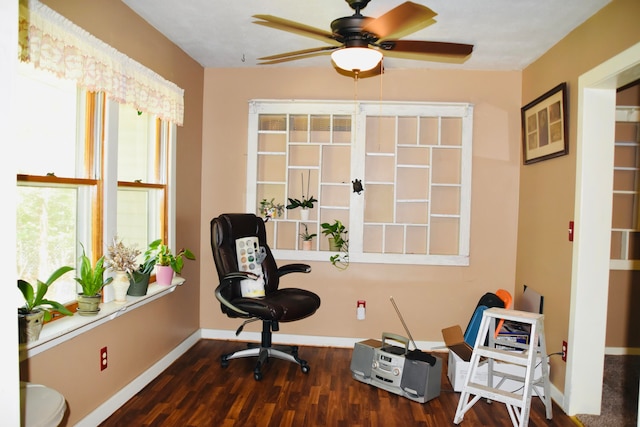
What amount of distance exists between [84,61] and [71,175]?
0.60 metres

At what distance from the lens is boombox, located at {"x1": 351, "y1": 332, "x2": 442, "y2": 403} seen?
2914 mm

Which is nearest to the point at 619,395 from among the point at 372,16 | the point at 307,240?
the point at 307,240

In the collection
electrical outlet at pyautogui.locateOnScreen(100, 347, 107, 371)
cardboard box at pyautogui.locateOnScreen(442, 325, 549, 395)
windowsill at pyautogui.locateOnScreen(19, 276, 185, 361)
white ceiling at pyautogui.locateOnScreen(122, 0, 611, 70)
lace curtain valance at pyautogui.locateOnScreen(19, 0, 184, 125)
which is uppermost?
white ceiling at pyautogui.locateOnScreen(122, 0, 611, 70)

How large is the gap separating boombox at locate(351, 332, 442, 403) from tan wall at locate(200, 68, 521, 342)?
2.69 ft

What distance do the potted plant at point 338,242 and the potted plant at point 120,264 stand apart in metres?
1.71

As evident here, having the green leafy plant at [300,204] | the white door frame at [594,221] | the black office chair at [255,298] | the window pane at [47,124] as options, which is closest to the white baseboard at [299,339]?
the black office chair at [255,298]

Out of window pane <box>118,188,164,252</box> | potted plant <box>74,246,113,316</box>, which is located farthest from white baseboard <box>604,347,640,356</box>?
potted plant <box>74,246,113,316</box>

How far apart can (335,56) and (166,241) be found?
203 cm

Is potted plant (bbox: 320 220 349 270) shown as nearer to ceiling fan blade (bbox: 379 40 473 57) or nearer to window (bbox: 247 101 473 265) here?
window (bbox: 247 101 473 265)

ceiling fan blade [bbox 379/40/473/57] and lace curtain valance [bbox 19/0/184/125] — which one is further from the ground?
ceiling fan blade [bbox 379/40/473/57]

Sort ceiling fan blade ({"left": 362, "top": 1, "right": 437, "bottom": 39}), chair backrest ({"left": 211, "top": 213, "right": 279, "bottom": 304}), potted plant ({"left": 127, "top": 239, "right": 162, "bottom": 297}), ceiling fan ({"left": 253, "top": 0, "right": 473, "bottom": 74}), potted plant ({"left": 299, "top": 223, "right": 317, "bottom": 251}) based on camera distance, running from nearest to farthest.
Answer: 1. ceiling fan blade ({"left": 362, "top": 1, "right": 437, "bottom": 39})
2. ceiling fan ({"left": 253, "top": 0, "right": 473, "bottom": 74})
3. potted plant ({"left": 127, "top": 239, "right": 162, "bottom": 297})
4. chair backrest ({"left": 211, "top": 213, "right": 279, "bottom": 304})
5. potted plant ({"left": 299, "top": 223, "right": 317, "bottom": 251})

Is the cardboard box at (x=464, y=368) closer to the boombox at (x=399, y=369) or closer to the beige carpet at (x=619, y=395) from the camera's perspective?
the boombox at (x=399, y=369)

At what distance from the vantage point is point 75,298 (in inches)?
97.2

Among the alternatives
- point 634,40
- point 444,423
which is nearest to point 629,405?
point 444,423
